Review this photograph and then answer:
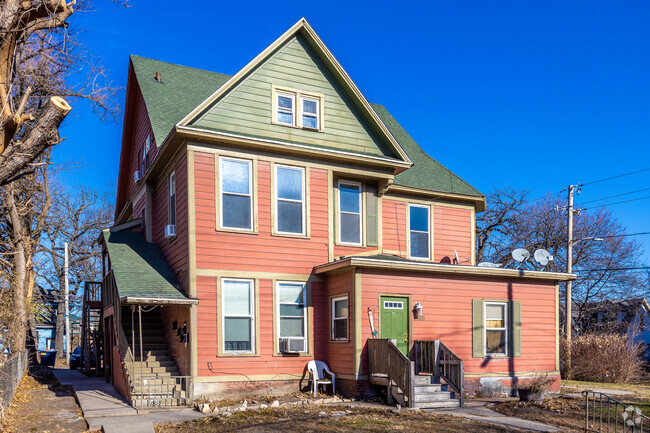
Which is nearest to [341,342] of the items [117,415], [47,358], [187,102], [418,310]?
[418,310]

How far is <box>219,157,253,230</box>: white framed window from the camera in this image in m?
15.1

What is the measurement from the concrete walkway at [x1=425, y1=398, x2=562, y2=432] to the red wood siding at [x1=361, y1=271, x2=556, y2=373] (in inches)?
78.1

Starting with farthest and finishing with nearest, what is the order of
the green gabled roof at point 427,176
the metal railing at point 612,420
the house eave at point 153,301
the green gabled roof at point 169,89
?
1. the green gabled roof at point 427,176
2. the green gabled roof at point 169,89
3. the house eave at point 153,301
4. the metal railing at point 612,420

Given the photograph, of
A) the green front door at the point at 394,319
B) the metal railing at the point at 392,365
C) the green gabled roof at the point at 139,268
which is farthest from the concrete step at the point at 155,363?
the green front door at the point at 394,319

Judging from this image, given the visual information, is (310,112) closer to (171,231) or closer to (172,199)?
(172,199)

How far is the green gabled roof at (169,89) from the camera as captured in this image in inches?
703

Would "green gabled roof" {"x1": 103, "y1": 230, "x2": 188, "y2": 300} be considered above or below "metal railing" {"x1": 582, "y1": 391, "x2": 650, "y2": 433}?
above

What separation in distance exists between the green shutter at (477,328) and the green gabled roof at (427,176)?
4.39m

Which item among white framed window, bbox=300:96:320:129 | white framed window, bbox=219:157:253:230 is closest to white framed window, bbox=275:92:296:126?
white framed window, bbox=300:96:320:129

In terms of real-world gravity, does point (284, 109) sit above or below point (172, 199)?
above

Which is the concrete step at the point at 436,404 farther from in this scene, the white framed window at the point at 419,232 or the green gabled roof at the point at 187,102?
the green gabled roof at the point at 187,102

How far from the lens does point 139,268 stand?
15.5 meters

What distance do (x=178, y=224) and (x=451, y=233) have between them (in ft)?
30.1

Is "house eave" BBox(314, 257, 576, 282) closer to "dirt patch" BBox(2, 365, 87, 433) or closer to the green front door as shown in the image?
the green front door
